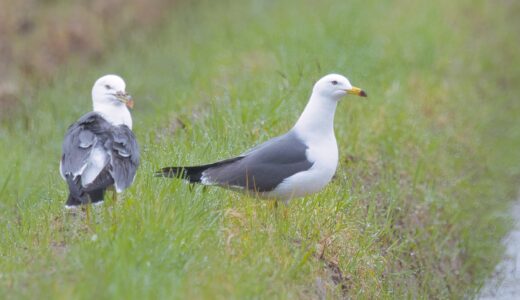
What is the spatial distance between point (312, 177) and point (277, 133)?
1.89 metres

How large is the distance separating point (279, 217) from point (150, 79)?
17.4ft

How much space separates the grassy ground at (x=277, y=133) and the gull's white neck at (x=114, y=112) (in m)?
0.33

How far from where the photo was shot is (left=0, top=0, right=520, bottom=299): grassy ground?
5203 millimetres

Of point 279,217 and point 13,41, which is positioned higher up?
point 13,41

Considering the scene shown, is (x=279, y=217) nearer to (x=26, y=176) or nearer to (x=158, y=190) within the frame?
(x=158, y=190)

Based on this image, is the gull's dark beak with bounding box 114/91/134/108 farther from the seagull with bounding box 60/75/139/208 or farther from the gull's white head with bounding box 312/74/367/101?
the gull's white head with bounding box 312/74/367/101

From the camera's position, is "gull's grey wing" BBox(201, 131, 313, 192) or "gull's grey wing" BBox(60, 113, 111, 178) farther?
"gull's grey wing" BBox(201, 131, 313, 192)

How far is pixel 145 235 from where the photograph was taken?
17.0ft

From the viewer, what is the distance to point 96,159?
19.5ft

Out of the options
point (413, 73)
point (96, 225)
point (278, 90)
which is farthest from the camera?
point (413, 73)

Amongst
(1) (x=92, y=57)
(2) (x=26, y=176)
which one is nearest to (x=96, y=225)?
(2) (x=26, y=176)

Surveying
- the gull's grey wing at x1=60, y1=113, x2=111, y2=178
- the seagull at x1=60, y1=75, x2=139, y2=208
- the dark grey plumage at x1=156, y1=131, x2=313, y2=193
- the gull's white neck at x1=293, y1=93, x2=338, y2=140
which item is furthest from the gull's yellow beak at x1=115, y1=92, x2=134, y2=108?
the gull's white neck at x1=293, y1=93, x2=338, y2=140

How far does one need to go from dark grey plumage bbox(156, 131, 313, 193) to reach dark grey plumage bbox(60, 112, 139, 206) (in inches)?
9.3

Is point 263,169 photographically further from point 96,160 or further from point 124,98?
point 124,98
